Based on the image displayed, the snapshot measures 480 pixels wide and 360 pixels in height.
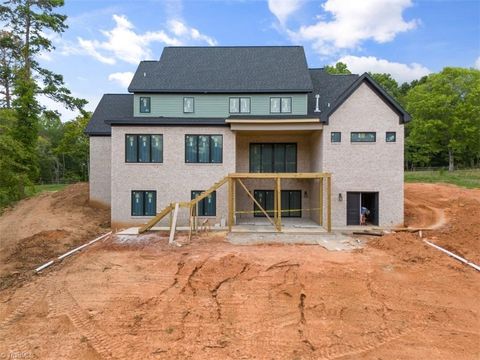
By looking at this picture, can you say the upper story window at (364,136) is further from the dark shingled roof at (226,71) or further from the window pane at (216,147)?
the window pane at (216,147)

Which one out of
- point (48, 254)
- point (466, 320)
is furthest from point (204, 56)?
point (466, 320)

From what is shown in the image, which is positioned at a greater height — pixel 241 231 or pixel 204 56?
pixel 204 56

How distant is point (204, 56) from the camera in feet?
69.5

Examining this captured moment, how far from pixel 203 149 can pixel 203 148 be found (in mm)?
58

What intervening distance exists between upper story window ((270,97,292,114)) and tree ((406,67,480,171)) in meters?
31.4

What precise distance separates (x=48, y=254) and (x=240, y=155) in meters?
12.0

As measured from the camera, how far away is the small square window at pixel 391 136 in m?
16.5

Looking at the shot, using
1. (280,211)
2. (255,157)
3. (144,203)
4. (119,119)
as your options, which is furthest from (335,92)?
(144,203)

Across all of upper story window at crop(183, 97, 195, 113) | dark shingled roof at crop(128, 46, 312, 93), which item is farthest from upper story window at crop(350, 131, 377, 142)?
upper story window at crop(183, 97, 195, 113)

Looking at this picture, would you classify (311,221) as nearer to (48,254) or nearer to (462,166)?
(48,254)

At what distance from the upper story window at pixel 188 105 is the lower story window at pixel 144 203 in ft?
17.7

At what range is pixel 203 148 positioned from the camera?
17172 millimetres

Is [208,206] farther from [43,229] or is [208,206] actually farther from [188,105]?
[43,229]

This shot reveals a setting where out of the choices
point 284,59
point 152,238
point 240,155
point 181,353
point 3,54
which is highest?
point 3,54
